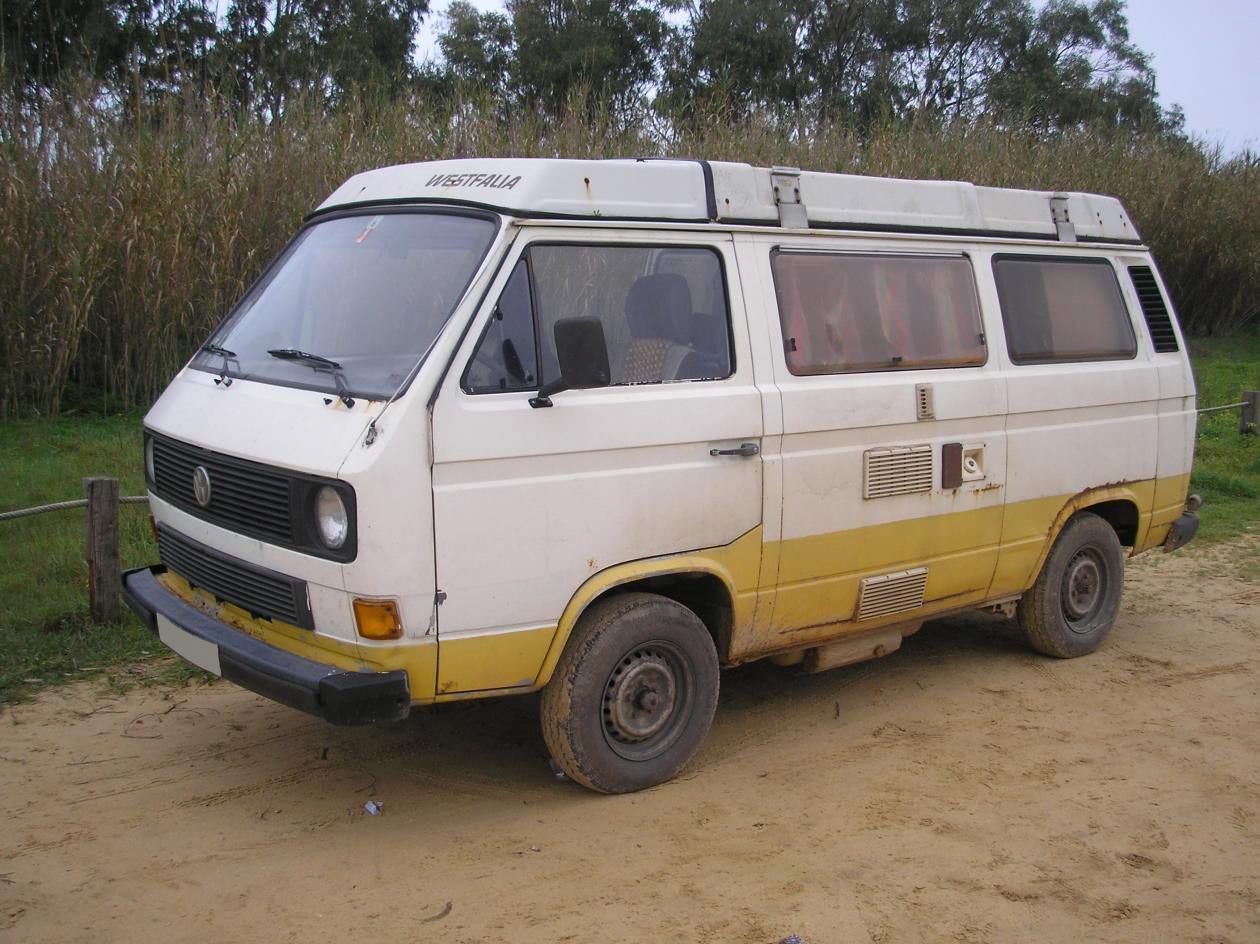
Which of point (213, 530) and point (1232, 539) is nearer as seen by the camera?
point (213, 530)

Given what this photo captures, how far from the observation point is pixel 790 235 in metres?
5.17

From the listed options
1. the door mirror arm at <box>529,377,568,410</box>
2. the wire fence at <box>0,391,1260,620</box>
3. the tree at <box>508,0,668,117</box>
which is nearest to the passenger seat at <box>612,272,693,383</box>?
the door mirror arm at <box>529,377,568,410</box>

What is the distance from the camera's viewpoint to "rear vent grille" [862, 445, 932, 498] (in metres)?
5.33

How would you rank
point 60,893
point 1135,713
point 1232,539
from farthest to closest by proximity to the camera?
point 1232,539, point 1135,713, point 60,893

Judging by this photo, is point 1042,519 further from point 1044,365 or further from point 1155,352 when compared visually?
point 1155,352

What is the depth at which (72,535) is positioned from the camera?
7.67 metres

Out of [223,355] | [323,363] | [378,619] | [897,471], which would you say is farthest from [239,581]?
[897,471]

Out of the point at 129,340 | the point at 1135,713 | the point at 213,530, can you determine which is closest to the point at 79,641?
the point at 213,530

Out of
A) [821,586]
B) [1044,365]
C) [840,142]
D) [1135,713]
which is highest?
[840,142]

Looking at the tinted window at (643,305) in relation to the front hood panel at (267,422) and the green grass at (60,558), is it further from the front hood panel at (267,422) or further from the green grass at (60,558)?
the green grass at (60,558)

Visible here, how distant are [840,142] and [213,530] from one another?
40.1ft

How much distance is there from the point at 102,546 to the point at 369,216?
2.71 metres

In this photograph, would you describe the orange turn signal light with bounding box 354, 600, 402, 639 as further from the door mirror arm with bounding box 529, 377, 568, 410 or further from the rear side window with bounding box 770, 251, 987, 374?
the rear side window with bounding box 770, 251, 987, 374

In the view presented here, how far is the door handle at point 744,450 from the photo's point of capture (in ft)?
15.7
